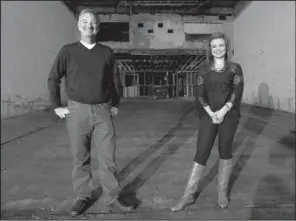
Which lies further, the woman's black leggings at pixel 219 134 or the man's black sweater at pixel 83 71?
the woman's black leggings at pixel 219 134

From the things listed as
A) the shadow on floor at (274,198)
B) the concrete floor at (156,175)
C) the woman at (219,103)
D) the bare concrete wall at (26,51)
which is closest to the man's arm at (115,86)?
the woman at (219,103)

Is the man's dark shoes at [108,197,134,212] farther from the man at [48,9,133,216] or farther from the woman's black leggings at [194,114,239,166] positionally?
the woman's black leggings at [194,114,239,166]

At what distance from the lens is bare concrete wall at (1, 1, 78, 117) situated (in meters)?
7.75

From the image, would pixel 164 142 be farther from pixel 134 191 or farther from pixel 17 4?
pixel 17 4

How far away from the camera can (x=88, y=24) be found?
6.84 ft

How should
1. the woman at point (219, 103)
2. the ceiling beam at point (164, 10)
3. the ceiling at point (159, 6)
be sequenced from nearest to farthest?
the woman at point (219, 103) → the ceiling at point (159, 6) → the ceiling beam at point (164, 10)

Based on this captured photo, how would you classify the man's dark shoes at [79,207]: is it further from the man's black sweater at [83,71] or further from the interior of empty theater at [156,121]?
the man's black sweater at [83,71]

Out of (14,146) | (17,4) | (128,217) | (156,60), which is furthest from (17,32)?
(156,60)

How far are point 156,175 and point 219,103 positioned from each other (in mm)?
1431

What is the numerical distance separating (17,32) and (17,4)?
873 mm

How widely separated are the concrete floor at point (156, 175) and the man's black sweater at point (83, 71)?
0.97m

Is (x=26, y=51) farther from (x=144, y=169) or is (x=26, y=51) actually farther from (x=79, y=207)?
(x=79, y=207)

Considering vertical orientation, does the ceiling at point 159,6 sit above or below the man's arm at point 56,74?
above

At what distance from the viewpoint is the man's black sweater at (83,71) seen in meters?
2.11
